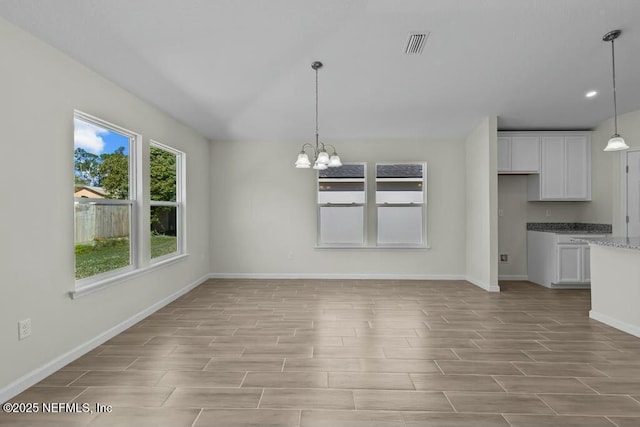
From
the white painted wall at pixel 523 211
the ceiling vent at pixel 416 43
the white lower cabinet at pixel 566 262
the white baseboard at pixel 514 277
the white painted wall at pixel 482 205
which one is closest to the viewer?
the ceiling vent at pixel 416 43

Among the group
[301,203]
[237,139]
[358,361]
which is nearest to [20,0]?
[358,361]

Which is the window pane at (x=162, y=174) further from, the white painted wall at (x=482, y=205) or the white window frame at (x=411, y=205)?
the white painted wall at (x=482, y=205)

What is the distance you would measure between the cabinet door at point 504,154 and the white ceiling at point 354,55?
1.55 ft

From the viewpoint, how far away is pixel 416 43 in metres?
3.45

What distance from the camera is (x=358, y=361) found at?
2877 mm

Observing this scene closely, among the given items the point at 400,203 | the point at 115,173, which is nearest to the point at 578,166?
the point at 400,203

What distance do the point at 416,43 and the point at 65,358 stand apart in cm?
417

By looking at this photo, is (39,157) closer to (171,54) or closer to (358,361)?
(171,54)

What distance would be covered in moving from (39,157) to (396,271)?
5311 millimetres

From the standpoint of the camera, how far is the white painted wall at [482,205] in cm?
528

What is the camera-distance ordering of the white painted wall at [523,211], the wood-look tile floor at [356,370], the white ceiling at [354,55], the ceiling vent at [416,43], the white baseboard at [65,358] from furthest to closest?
the white painted wall at [523,211] → the ceiling vent at [416,43] → the white ceiling at [354,55] → the white baseboard at [65,358] → the wood-look tile floor at [356,370]

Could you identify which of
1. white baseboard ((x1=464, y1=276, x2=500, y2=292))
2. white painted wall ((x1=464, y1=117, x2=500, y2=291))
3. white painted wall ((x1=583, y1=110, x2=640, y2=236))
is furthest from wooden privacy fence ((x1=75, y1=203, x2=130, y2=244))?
white painted wall ((x1=583, y1=110, x2=640, y2=236))

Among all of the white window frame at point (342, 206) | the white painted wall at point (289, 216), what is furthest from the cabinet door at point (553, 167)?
the white window frame at point (342, 206)

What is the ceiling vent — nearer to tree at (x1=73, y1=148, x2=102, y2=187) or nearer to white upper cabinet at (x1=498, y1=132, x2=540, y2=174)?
white upper cabinet at (x1=498, y1=132, x2=540, y2=174)
